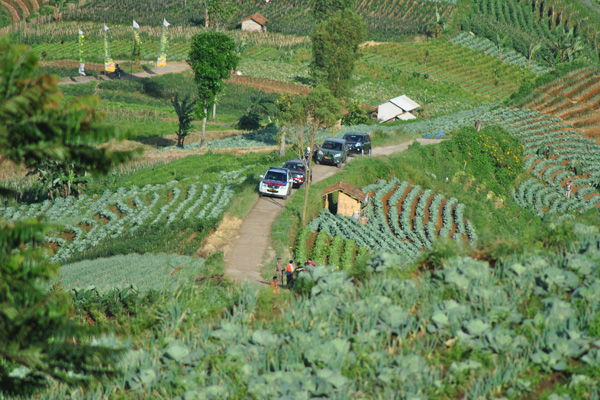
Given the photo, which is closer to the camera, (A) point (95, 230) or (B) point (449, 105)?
(A) point (95, 230)

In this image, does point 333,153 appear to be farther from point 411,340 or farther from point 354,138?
point 411,340

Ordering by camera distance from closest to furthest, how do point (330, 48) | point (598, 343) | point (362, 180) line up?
point (598, 343)
point (362, 180)
point (330, 48)

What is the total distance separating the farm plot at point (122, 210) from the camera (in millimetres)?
33906

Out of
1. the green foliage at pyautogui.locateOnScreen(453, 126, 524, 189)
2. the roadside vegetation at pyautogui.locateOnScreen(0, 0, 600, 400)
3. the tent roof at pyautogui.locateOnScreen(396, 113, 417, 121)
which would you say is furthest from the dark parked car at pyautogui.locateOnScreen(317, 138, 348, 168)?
the tent roof at pyautogui.locateOnScreen(396, 113, 417, 121)

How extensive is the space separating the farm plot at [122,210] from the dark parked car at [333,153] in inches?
223

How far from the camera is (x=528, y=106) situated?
75562 millimetres

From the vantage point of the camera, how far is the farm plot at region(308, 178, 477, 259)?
1249 inches

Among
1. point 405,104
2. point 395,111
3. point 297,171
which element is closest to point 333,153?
point 297,171

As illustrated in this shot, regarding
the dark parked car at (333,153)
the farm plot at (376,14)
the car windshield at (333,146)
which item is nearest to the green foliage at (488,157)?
the dark parked car at (333,153)

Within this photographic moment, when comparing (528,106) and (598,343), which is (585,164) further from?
(598,343)

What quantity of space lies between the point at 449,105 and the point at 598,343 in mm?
78670

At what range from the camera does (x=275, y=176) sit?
117 feet

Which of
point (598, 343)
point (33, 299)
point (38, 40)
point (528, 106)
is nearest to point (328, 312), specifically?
point (598, 343)

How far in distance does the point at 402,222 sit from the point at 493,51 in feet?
283
